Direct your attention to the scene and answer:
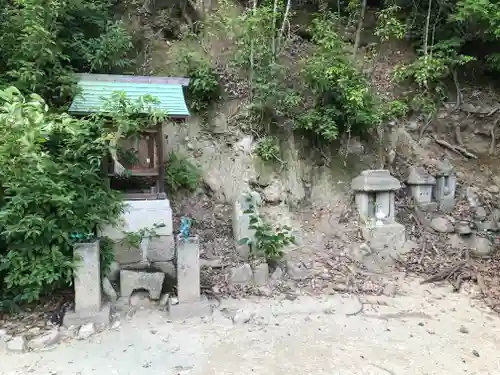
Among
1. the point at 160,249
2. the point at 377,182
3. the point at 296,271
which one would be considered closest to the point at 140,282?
the point at 160,249

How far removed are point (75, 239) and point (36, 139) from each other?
4.20 ft

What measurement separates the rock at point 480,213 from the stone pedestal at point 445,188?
17.0 inches

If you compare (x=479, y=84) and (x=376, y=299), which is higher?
(x=479, y=84)

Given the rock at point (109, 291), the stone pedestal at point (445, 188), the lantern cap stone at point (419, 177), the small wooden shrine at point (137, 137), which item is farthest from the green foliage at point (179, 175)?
the stone pedestal at point (445, 188)

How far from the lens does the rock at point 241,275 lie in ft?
17.0

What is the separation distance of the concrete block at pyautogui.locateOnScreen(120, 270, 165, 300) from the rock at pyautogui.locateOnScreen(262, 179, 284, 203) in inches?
103

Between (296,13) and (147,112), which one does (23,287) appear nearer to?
(147,112)

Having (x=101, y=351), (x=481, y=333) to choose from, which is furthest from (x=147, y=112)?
(x=481, y=333)

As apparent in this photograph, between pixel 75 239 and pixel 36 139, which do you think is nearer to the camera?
pixel 36 139

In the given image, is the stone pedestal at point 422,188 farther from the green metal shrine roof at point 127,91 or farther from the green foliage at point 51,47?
the green foliage at point 51,47

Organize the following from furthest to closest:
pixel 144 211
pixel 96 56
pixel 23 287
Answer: pixel 96 56, pixel 144 211, pixel 23 287

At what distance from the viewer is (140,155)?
5.05 m

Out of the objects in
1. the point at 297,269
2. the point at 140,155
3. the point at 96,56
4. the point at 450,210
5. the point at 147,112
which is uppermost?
the point at 96,56

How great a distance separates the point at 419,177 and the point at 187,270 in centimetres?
486
